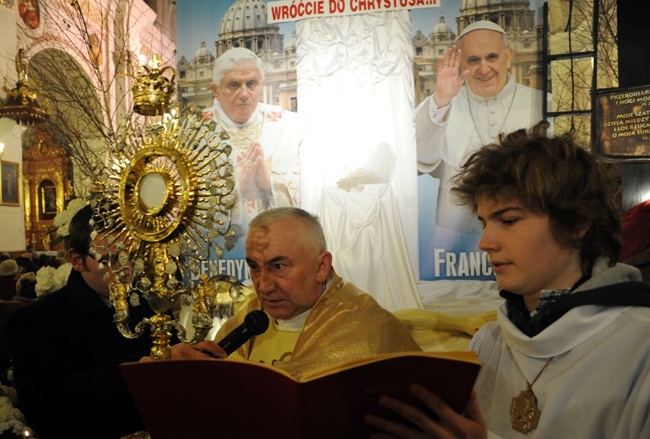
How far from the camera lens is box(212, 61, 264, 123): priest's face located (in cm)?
580

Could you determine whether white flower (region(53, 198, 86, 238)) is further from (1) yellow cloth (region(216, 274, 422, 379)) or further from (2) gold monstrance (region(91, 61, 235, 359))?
(1) yellow cloth (region(216, 274, 422, 379))

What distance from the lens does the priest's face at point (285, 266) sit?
8.30 feet

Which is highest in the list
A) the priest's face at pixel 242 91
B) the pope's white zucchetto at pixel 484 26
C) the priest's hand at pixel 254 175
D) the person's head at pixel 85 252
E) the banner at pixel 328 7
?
Answer: the banner at pixel 328 7

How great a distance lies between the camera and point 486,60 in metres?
5.32

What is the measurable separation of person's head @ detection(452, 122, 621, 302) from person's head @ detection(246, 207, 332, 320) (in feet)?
3.16

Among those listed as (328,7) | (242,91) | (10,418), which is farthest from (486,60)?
(10,418)

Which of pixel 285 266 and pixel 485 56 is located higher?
pixel 485 56

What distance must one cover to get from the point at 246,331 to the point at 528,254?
0.90 meters

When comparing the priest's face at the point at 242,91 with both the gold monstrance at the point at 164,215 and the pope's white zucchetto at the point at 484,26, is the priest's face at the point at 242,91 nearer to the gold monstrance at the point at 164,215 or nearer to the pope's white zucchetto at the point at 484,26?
the pope's white zucchetto at the point at 484,26

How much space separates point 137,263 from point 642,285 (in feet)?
4.98

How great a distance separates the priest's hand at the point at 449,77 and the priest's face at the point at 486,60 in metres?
0.06

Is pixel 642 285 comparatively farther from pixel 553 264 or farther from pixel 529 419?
pixel 529 419

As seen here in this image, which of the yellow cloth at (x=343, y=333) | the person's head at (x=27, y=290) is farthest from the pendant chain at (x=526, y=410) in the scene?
the person's head at (x=27, y=290)

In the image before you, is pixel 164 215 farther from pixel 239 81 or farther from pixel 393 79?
pixel 239 81
